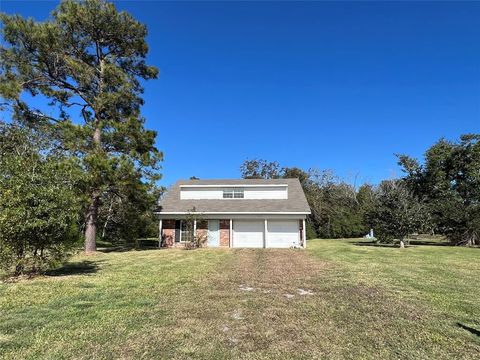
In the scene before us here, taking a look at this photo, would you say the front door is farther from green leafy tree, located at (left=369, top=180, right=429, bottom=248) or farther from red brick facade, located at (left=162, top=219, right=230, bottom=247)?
green leafy tree, located at (left=369, top=180, right=429, bottom=248)

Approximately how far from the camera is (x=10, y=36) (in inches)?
686

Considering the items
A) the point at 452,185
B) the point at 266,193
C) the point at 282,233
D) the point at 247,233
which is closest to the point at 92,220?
the point at 247,233

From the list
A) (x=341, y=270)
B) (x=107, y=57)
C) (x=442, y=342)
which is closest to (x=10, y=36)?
(x=107, y=57)

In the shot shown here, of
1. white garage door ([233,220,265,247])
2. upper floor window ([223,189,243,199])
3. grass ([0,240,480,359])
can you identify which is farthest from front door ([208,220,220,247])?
grass ([0,240,480,359])

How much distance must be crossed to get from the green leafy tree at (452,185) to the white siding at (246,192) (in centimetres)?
1103

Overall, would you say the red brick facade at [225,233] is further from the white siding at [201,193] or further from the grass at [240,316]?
the grass at [240,316]

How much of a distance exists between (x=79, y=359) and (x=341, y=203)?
4455 cm

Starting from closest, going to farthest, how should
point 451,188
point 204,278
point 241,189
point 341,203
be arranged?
point 204,278 < point 241,189 < point 451,188 < point 341,203

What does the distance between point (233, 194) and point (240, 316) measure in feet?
66.1

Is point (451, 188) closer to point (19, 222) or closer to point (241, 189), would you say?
point (241, 189)

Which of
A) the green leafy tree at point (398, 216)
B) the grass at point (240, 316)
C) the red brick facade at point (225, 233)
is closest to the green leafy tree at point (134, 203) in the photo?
the red brick facade at point (225, 233)

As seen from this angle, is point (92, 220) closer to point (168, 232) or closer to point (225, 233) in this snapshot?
point (168, 232)

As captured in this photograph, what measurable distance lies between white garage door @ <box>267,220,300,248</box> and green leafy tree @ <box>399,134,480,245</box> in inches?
409

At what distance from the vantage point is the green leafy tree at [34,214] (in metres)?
8.91
